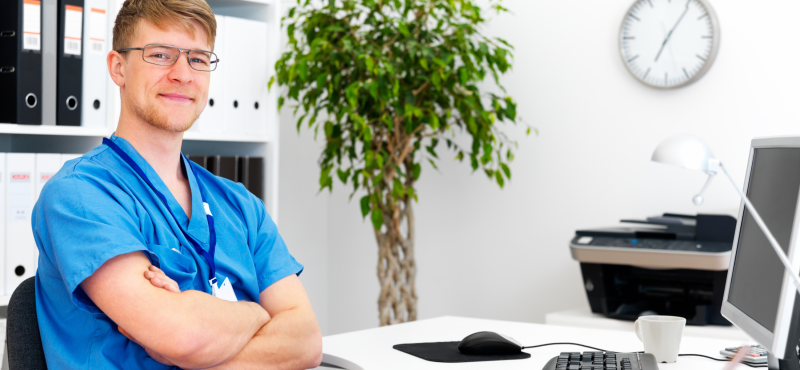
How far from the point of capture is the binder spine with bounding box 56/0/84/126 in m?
1.92

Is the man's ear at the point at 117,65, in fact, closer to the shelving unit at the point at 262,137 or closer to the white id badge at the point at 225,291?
the white id badge at the point at 225,291

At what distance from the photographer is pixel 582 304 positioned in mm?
2721

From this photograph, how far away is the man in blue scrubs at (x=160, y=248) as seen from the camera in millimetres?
1120

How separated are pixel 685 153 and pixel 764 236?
0.16 meters

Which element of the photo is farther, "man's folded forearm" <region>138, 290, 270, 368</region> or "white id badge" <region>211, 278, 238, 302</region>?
"white id badge" <region>211, 278, 238, 302</region>

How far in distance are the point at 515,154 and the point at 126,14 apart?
184cm

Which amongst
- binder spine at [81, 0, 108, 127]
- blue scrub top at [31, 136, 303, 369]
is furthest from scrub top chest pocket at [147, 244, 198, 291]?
binder spine at [81, 0, 108, 127]

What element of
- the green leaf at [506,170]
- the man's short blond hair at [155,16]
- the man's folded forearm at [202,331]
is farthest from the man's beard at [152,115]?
the green leaf at [506,170]

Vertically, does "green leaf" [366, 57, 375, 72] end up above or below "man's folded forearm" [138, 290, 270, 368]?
above

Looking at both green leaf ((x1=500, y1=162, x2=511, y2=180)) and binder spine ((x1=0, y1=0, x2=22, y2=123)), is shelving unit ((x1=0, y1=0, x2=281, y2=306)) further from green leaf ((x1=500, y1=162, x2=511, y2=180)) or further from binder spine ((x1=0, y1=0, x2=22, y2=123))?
green leaf ((x1=500, y1=162, x2=511, y2=180))

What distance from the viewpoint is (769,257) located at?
100 centimetres

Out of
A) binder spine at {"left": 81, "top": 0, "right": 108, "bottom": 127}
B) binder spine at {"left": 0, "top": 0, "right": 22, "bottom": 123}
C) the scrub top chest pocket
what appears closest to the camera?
the scrub top chest pocket

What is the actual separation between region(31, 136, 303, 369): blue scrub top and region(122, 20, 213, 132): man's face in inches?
3.2

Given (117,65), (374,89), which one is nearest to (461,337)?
(117,65)
